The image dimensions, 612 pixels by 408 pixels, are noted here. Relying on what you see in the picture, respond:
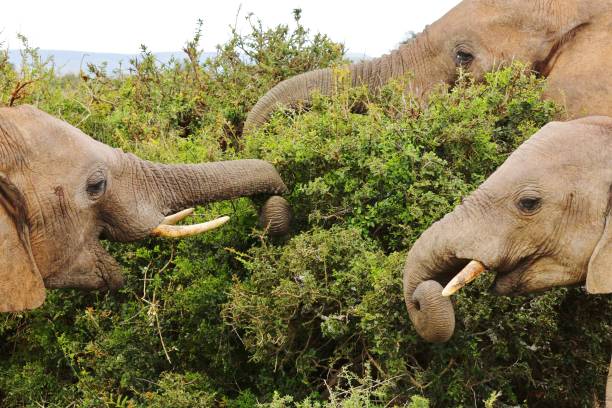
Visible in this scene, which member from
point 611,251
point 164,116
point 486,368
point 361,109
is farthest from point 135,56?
point 611,251

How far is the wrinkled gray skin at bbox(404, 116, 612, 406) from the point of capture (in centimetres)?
507

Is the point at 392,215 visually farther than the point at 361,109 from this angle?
No

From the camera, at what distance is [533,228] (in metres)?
5.17

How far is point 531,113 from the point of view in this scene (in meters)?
6.78

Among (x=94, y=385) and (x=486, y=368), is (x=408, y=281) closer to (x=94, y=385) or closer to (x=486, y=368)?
(x=486, y=368)

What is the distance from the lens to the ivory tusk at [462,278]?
513cm

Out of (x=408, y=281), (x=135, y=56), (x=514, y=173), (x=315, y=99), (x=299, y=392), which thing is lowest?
(x=299, y=392)

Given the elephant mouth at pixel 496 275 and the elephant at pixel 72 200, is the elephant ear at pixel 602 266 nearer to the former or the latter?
the elephant mouth at pixel 496 275

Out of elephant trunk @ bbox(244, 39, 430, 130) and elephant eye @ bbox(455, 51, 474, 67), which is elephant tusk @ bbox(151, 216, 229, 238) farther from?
elephant eye @ bbox(455, 51, 474, 67)

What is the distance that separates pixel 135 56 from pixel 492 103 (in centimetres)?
328

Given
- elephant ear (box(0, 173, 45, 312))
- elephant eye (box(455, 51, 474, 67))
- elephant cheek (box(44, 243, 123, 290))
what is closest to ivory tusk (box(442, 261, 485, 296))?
elephant cheek (box(44, 243, 123, 290))

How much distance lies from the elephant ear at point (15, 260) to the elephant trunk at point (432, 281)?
5.67ft

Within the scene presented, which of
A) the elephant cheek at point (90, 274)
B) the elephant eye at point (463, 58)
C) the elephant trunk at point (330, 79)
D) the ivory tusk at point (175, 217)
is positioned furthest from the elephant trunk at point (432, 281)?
the elephant eye at point (463, 58)

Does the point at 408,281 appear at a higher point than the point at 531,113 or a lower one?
lower
